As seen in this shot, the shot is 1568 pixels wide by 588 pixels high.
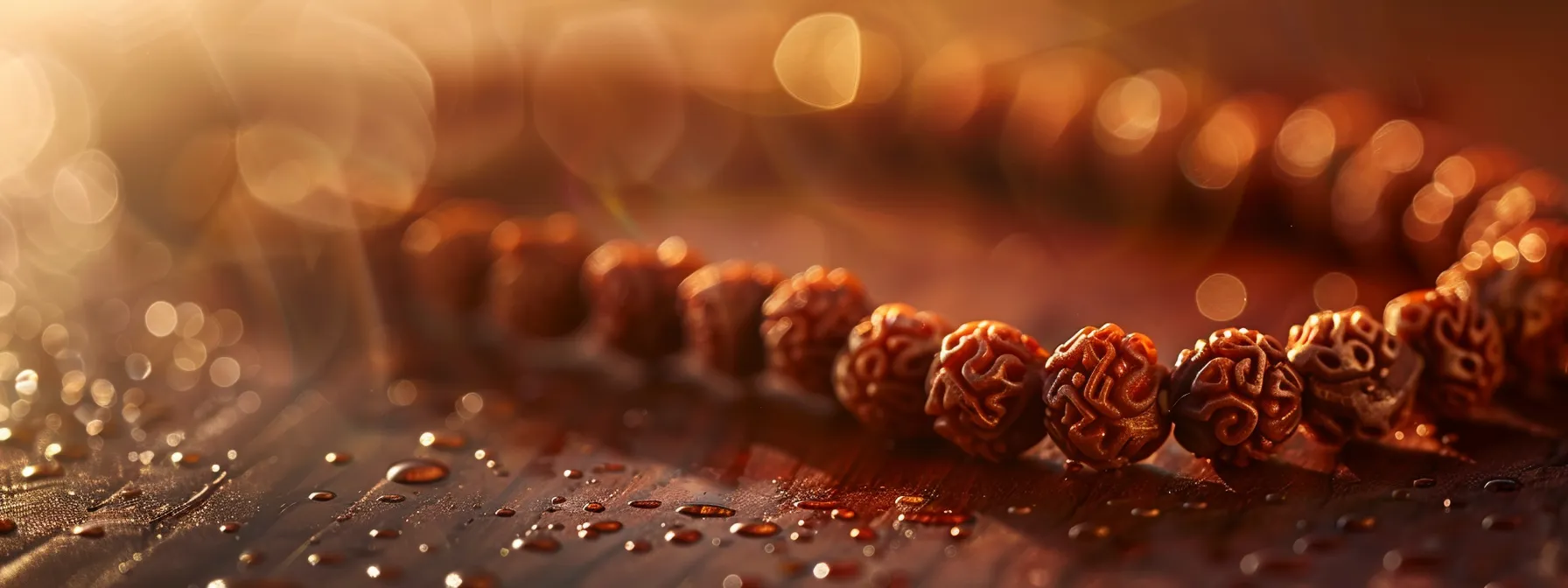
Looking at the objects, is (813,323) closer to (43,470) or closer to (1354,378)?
(1354,378)

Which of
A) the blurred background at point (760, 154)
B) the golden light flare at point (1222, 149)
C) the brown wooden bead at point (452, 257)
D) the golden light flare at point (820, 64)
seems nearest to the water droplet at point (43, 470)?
the blurred background at point (760, 154)

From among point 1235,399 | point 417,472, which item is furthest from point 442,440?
point 1235,399

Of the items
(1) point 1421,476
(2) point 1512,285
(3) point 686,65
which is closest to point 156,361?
(3) point 686,65

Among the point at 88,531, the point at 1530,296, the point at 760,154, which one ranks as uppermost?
the point at 760,154

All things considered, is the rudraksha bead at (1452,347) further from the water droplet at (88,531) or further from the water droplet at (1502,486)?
the water droplet at (88,531)

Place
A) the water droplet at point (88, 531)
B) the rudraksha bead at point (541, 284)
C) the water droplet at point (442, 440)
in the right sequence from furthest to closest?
the rudraksha bead at point (541, 284)
the water droplet at point (442, 440)
the water droplet at point (88, 531)

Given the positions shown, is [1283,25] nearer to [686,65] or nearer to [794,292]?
[686,65]
